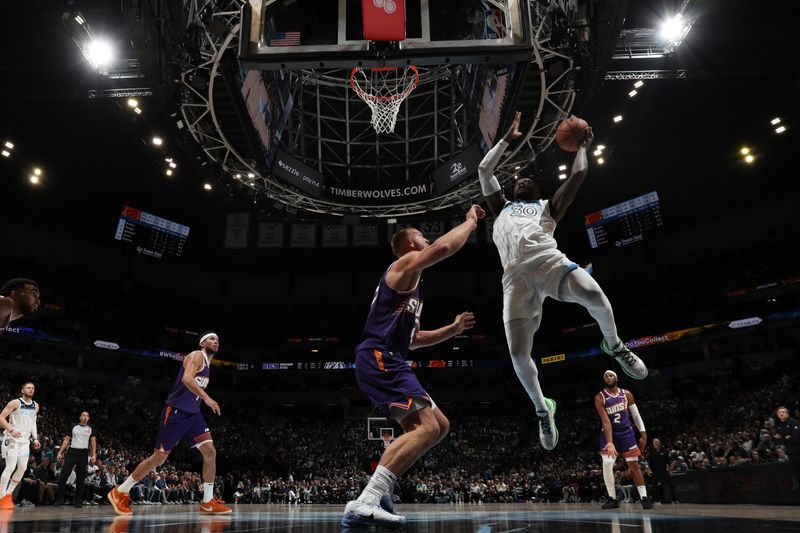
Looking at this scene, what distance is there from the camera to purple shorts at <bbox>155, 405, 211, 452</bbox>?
6.89 metres

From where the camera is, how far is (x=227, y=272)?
35.6 m

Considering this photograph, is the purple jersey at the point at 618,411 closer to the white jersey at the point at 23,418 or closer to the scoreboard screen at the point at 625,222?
the white jersey at the point at 23,418

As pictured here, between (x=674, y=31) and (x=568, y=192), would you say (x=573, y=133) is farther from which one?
(x=674, y=31)

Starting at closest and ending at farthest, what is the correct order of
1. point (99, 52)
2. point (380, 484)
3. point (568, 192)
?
1. point (380, 484)
2. point (568, 192)
3. point (99, 52)

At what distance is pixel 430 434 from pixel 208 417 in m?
29.5

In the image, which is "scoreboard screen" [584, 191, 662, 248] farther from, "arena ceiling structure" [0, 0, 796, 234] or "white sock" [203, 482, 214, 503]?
"white sock" [203, 482, 214, 503]

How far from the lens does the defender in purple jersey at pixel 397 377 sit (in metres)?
3.55

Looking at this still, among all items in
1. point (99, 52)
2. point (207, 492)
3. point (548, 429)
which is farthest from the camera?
point (99, 52)

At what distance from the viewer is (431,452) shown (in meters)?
28.7

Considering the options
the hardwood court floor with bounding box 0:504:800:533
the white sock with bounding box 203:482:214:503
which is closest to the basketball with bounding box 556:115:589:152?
the hardwood court floor with bounding box 0:504:800:533

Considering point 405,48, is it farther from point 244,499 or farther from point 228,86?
point 244,499

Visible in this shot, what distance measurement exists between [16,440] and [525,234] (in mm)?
8756

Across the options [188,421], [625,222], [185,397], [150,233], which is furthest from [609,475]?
[150,233]

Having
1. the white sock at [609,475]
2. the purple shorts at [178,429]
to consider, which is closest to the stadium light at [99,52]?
the purple shorts at [178,429]
